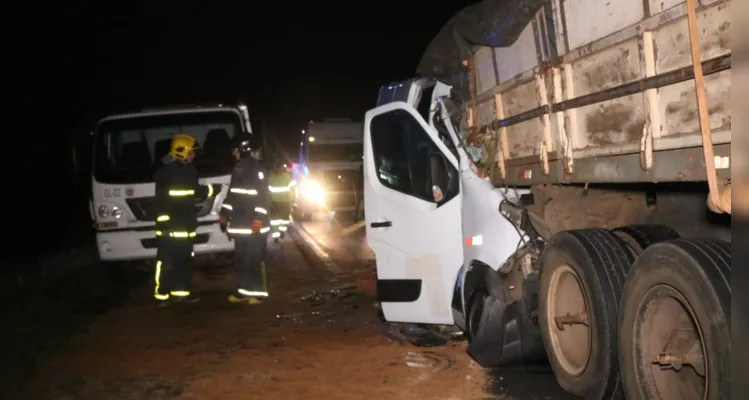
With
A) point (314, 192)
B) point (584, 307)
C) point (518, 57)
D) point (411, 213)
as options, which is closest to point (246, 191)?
point (411, 213)

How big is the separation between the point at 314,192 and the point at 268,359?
47.2 feet

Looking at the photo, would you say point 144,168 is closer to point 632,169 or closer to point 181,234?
point 181,234

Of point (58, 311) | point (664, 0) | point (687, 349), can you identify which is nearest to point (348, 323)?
point (58, 311)

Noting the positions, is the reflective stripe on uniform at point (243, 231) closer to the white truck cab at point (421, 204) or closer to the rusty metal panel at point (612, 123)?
the white truck cab at point (421, 204)

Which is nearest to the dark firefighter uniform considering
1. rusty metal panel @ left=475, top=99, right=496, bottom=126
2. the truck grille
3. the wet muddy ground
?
the wet muddy ground

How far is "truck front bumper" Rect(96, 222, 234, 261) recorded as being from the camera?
10.5m

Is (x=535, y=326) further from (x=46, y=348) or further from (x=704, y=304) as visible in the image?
(x=46, y=348)

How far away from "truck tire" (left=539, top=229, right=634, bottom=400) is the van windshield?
641 centimetres

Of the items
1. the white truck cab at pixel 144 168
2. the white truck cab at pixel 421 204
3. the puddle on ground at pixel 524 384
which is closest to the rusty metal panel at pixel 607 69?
the white truck cab at pixel 421 204

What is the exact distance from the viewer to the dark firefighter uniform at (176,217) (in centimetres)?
902

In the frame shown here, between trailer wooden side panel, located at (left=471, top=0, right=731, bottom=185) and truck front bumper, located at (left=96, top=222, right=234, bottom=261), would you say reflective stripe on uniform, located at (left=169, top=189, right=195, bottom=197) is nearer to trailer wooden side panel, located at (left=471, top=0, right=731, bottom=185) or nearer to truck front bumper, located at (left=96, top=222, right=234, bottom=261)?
truck front bumper, located at (left=96, top=222, right=234, bottom=261)

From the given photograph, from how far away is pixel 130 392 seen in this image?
18.9 feet

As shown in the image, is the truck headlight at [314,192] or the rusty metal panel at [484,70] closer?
the rusty metal panel at [484,70]

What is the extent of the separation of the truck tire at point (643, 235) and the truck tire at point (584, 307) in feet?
0.13
